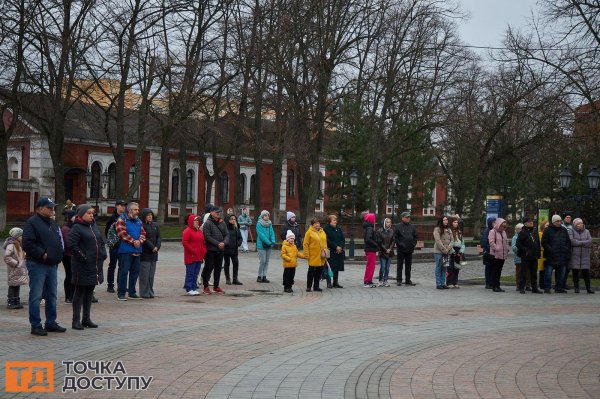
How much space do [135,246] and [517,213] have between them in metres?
43.2

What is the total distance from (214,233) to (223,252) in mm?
725

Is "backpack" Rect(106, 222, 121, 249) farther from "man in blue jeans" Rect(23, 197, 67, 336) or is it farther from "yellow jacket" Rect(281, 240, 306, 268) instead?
"man in blue jeans" Rect(23, 197, 67, 336)

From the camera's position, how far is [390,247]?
21.0 meters

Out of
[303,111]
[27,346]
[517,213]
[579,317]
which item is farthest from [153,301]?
[517,213]

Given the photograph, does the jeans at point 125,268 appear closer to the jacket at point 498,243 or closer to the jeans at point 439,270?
the jeans at point 439,270

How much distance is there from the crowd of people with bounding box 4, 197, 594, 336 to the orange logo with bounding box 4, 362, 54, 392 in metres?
2.53

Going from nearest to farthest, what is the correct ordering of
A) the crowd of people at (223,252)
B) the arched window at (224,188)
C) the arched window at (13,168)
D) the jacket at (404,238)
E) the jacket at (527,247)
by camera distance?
the crowd of people at (223,252) → the jacket at (527,247) → the jacket at (404,238) → the arched window at (13,168) → the arched window at (224,188)

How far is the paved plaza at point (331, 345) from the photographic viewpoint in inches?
333

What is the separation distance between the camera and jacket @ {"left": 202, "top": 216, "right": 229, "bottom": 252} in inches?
720

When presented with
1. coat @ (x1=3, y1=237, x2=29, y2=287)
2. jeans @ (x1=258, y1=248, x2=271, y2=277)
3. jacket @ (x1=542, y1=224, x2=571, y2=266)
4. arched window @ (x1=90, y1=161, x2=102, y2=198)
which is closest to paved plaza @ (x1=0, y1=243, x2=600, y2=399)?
coat @ (x1=3, y1=237, x2=29, y2=287)

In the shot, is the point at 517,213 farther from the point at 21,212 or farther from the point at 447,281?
the point at 447,281

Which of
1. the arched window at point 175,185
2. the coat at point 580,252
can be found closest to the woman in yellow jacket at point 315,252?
the coat at point 580,252

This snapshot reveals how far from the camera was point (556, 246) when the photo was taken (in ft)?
66.0

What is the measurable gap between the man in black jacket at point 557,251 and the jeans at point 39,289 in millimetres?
12593
